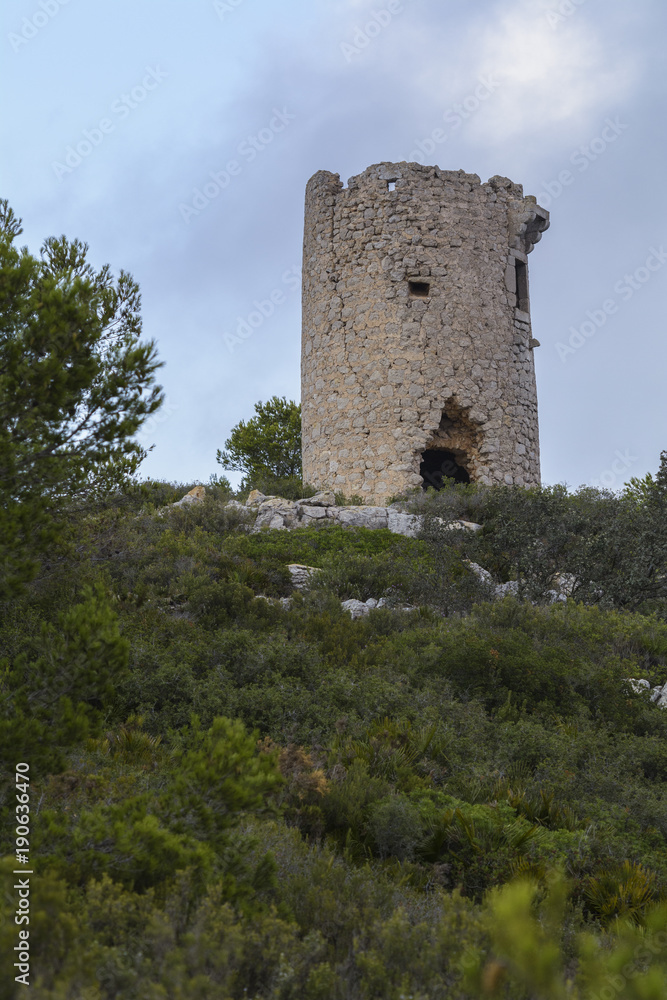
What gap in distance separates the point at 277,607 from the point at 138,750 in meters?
3.35

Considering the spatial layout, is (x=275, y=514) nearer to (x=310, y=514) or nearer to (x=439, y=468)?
(x=310, y=514)

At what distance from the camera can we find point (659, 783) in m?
Answer: 5.28

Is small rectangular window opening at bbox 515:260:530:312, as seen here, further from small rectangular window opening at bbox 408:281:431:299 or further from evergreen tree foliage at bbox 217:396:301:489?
evergreen tree foliage at bbox 217:396:301:489

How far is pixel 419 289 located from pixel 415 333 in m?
0.99

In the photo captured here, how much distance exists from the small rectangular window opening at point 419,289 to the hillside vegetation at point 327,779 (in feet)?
20.9

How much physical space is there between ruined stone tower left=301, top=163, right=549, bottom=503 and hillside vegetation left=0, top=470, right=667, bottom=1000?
4.70 m

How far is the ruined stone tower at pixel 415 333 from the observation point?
46.0 feet

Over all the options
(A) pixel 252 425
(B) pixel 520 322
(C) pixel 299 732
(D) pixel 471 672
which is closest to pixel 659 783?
(D) pixel 471 672

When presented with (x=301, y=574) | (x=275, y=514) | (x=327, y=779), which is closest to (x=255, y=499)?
(x=275, y=514)

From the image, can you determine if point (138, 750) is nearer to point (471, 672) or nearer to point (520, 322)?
point (471, 672)

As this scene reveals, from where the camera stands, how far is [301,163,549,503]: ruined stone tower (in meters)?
14.0

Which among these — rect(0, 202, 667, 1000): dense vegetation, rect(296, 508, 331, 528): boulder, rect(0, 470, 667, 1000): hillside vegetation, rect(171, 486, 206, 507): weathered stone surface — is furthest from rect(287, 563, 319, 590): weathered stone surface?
rect(171, 486, 206, 507): weathered stone surface

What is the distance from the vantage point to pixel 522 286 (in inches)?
607

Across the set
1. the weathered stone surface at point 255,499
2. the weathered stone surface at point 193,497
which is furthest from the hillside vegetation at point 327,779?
the weathered stone surface at point 255,499
